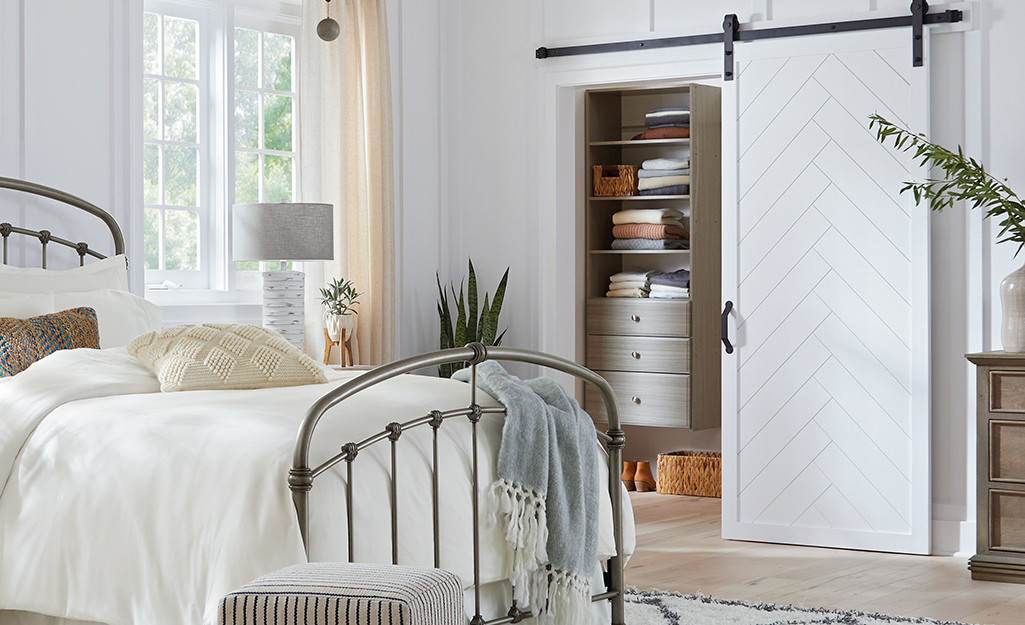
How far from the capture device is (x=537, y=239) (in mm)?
5664

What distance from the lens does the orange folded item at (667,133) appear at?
5980 millimetres

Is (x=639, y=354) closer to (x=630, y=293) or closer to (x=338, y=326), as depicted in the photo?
(x=630, y=293)

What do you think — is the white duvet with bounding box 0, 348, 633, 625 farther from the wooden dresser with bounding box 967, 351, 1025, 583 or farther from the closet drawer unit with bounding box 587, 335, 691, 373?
the closet drawer unit with bounding box 587, 335, 691, 373

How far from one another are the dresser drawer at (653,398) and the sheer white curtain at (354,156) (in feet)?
3.95

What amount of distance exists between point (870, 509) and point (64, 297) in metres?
3.11

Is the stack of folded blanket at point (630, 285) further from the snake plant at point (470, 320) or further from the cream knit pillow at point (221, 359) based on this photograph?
the cream knit pillow at point (221, 359)

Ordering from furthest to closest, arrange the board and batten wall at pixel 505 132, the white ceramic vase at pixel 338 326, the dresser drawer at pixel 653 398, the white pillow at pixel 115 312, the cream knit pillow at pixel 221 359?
1. the dresser drawer at pixel 653 398
2. the white ceramic vase at pixel 338 326
3. the board and batten wall at pixel 505 132
4. the white pillow at pixel 115 312
5. the cream knit pillow at pixel 221 359

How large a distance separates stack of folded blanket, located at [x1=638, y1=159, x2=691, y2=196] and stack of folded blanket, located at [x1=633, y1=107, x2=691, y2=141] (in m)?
0.13

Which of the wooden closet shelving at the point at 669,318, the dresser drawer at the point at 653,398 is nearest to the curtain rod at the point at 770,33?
the wooden closet shelving at the point at 669,318

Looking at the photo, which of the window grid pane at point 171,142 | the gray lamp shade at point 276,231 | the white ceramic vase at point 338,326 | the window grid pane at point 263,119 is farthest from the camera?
the window grid pane at point 263,119

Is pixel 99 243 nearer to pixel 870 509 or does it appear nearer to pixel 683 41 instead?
pixel 683 41

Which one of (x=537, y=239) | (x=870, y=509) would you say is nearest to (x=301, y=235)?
(x=537, y=239)

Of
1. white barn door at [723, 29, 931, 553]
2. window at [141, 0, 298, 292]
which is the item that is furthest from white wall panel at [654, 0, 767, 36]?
window at [141, 0, 298, 292]

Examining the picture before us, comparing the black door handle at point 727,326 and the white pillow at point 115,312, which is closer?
the white pillow at point 115,312
